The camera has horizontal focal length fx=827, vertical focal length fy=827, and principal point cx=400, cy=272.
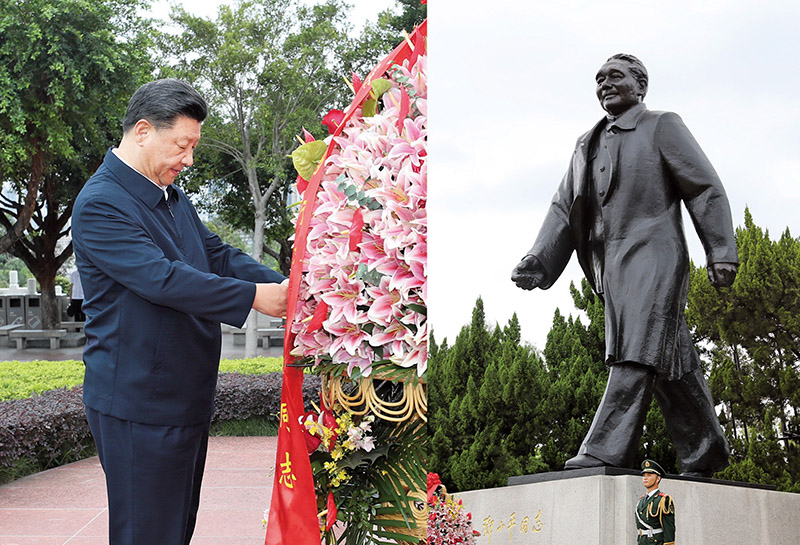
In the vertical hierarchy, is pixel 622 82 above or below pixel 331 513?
above

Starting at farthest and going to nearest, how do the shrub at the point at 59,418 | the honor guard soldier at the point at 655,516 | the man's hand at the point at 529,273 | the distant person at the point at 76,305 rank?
1. the distant person at the point at 76,305
2. the shrub at the point at 59,418
3. the man's hand at the point at 529,273
4. the honor guard soldier at the point at 655,516

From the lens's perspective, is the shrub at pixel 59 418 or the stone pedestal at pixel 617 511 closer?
the stone pedestal at pixel 617 511

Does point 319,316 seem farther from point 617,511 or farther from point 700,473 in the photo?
point 700,473

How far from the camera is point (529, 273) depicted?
2.64 metres

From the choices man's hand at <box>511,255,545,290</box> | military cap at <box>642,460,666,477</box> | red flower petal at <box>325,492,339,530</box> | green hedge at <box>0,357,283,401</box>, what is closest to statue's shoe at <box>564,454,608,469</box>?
military cap at <box>642,460,666,477</box>

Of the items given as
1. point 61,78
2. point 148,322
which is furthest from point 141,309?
point 61,78

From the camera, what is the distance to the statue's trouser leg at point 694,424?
97.7 inches

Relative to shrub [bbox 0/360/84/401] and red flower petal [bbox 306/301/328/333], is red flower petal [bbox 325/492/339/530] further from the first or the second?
shrub [bbox 0/360/84/401]

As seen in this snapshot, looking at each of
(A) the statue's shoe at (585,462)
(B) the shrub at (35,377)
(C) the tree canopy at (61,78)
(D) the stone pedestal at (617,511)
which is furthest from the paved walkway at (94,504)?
(C) the tree canopy at (61,78)

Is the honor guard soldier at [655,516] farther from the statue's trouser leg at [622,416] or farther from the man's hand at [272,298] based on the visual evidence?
the man's hand at [272,298]

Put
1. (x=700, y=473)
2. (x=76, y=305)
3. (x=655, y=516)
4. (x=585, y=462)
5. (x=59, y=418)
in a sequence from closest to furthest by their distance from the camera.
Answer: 1. (x=655, y=516)
2. (x=585, y=462)
3. (x=700, y=473)
4. (x=59, y=418)
5. (x=76, y=305)

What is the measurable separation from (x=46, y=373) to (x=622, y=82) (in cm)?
664

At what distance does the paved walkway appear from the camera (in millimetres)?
3750

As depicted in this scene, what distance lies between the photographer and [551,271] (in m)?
2.64
